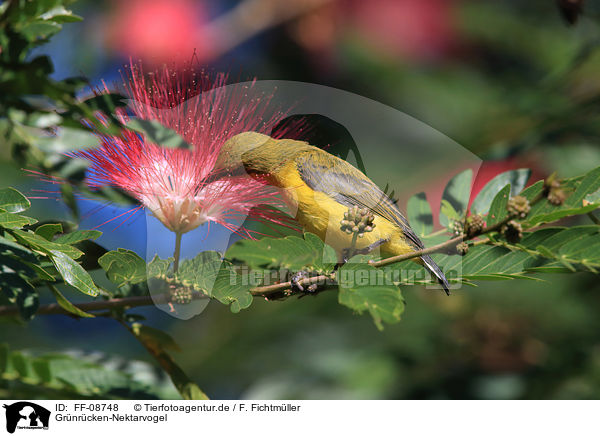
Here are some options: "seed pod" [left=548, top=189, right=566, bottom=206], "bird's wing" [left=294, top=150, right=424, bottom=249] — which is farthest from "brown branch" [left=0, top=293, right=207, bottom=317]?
"seed pod" [left=548, top=189, right=566, bottom=206]

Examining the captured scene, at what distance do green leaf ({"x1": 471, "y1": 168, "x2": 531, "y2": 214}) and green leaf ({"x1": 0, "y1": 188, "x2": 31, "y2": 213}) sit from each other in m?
0.75

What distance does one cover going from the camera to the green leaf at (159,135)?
1.83 feet

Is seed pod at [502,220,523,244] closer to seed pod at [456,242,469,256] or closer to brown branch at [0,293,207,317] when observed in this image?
seed pod at [456,242,469,256]

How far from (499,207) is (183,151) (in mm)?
509

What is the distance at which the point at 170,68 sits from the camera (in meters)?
0.95

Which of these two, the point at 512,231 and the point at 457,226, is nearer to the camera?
the point at 512,231

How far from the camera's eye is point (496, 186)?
1006mm

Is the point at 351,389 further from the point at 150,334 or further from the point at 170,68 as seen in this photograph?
the point at 170,68

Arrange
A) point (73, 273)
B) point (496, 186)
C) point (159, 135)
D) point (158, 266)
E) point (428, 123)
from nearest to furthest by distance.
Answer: point (159, 135), point (73, 273), point (158, 266), point (496, 186), point (428, 123)

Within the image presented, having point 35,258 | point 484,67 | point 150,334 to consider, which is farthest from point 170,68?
point 484,67

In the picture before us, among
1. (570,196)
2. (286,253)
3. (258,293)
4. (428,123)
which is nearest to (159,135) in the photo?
(286,253)

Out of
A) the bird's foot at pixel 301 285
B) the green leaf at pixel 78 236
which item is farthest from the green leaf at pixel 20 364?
the bird's foot at pixel 301 285

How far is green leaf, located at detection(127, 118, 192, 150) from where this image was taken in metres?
0.56

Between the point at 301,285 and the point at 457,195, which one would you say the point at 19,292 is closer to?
the point at 301,285
